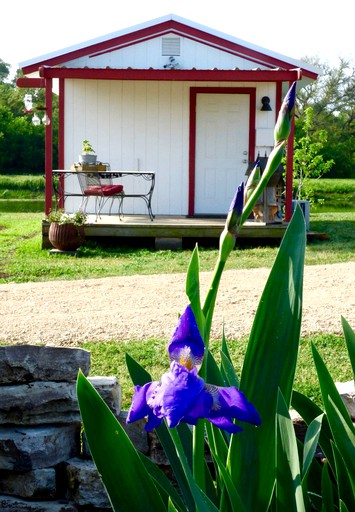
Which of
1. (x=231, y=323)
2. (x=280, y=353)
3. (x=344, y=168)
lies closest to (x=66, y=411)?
(x=280, y=353)

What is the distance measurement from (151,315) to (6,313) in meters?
1.17

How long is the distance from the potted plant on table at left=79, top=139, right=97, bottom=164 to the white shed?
0.78 m

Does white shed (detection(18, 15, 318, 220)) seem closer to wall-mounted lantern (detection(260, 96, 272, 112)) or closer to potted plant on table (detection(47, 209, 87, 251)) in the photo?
wall-mounted lantern (detection(260, 96, 272, 112))

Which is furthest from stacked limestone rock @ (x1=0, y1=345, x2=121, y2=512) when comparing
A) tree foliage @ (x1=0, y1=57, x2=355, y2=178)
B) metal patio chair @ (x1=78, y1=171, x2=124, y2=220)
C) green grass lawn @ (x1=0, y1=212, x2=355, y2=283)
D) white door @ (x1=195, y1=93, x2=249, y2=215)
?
tree foliage @ (x1=0, y1=57, x2=355, y2=178)

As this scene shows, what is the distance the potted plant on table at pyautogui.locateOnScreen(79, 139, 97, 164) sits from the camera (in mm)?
12570

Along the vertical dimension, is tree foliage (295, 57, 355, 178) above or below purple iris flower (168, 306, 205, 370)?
above

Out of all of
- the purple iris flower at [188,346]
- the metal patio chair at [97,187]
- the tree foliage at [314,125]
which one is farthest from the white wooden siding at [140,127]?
the tree foliage at [314,125]

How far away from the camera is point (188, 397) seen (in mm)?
1240

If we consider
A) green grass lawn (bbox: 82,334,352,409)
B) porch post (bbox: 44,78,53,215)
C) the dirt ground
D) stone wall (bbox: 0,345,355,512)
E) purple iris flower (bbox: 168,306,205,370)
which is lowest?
green grass lawn (bbox: 82,334,352,409)

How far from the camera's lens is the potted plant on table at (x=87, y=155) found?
1257 centimetres

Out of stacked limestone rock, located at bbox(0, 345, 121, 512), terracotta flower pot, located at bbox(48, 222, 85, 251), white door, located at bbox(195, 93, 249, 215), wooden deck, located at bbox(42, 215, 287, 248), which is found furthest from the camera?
white door, located at bbox(195, 93, 249, 215)

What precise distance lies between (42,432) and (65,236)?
335 inches

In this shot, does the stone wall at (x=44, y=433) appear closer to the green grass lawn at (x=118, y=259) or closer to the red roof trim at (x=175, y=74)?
the green grass lawn at (x=118, y=259)

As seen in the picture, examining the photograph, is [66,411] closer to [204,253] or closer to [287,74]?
[204,253]
